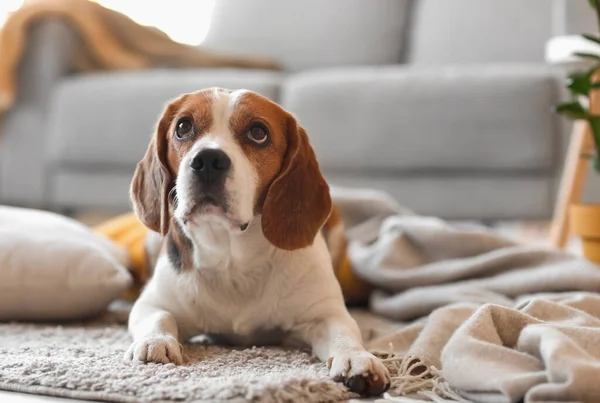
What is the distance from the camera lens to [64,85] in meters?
3.52

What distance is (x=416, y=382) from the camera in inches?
50.1

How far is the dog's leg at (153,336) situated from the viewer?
4.32ft

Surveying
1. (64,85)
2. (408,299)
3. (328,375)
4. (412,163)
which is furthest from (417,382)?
(64,85)

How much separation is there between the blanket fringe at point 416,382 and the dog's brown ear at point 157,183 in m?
0.54

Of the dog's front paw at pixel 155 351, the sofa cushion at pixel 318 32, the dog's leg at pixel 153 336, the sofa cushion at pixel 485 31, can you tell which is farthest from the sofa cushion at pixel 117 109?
the dog's front paw at pixel 155 351

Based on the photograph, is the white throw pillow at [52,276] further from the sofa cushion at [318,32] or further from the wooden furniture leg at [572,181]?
the sofa cushion at [318,32]

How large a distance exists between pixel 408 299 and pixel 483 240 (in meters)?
0.32

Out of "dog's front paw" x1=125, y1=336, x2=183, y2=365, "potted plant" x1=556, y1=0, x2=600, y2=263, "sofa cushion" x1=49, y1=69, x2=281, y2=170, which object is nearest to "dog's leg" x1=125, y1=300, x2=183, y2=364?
"dog's front paw" x1=125, y1=336, x2=183, y2=365

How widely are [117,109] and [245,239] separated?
2.01m

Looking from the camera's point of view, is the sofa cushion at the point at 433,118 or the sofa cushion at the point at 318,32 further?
the sofa cushion at the point at 318,32

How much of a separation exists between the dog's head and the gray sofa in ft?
5.11

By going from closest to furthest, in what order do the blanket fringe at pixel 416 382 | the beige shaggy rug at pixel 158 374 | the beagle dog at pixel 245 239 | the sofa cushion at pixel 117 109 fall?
the beige shaggy rug at pixel 158 374 < the blanket fringe at pixel 416 382 < the beagle dog at pixel 245 239 < the sofa cushion at pixel 117 109

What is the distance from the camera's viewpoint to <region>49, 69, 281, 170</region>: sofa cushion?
10.7 feet

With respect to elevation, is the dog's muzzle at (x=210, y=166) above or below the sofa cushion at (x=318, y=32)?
below
